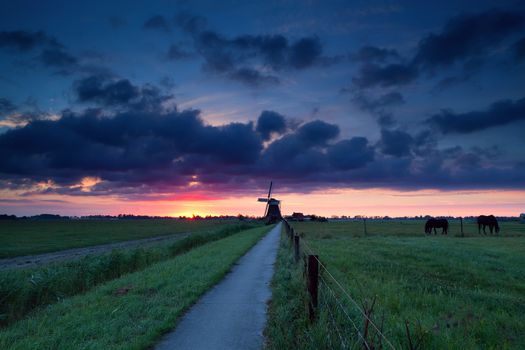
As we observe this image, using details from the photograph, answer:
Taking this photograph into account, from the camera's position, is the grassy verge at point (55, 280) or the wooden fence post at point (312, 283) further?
the grassy verge at point (55, 280)

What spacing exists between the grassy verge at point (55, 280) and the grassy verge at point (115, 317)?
1863 mm

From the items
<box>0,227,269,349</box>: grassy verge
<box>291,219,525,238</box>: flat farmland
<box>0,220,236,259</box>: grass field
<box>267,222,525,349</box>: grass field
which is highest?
<box>291,219,525,238</box>: flat farmland

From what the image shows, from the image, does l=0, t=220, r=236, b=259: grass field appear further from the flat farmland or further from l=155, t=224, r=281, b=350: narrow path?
l=155, t=224, r=281, b=350: narrow path

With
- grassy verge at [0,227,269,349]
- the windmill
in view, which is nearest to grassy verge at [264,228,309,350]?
grassy verge at [0,227,269,349]

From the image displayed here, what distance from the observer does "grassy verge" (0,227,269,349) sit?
316 inches

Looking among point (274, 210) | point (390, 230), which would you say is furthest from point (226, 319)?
point (274, 210)

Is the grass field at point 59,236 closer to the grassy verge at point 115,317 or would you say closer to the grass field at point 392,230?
the grass field at point 392,230

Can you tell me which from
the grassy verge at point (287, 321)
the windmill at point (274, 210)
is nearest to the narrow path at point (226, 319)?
the grassy verge at point (287, 321)

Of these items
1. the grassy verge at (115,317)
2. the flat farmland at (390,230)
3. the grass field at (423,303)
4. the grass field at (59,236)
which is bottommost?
the grass field at (59,236)

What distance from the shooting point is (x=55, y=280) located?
15.4 meters

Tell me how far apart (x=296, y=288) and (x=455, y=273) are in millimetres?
9735

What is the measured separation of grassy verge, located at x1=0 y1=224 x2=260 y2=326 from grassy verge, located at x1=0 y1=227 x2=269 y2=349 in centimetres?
186

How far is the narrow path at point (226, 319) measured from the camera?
312 inches

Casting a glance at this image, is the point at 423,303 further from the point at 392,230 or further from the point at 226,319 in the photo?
the point at 392,230
